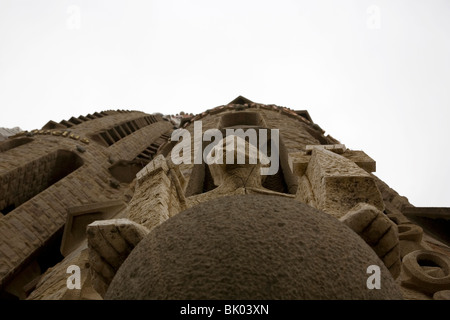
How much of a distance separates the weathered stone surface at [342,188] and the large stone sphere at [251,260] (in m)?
0.99

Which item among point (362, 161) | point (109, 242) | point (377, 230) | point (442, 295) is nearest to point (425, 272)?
point (442, 295)

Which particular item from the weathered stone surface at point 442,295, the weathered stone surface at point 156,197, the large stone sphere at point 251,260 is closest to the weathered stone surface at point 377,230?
the large stone sphere at point 251,260

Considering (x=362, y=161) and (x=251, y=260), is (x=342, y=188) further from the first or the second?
(x=251, y=260)

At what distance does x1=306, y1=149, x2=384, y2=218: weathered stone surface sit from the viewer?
100 inches

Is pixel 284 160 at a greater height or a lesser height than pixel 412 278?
greater

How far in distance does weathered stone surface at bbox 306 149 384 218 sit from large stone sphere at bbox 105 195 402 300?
0.99m

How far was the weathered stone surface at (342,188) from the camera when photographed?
8.36 ft

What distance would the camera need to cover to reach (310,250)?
1.35 meters

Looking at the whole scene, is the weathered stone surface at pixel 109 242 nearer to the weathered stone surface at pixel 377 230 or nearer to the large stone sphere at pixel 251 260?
the large stone sphere at pixel 251 260

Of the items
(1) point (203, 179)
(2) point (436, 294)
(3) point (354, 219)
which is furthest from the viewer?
(1) point (203, 179)

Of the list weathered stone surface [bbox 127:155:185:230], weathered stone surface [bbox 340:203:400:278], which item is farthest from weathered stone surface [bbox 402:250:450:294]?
weathered stone surface [bbox 127:155:185:230]
